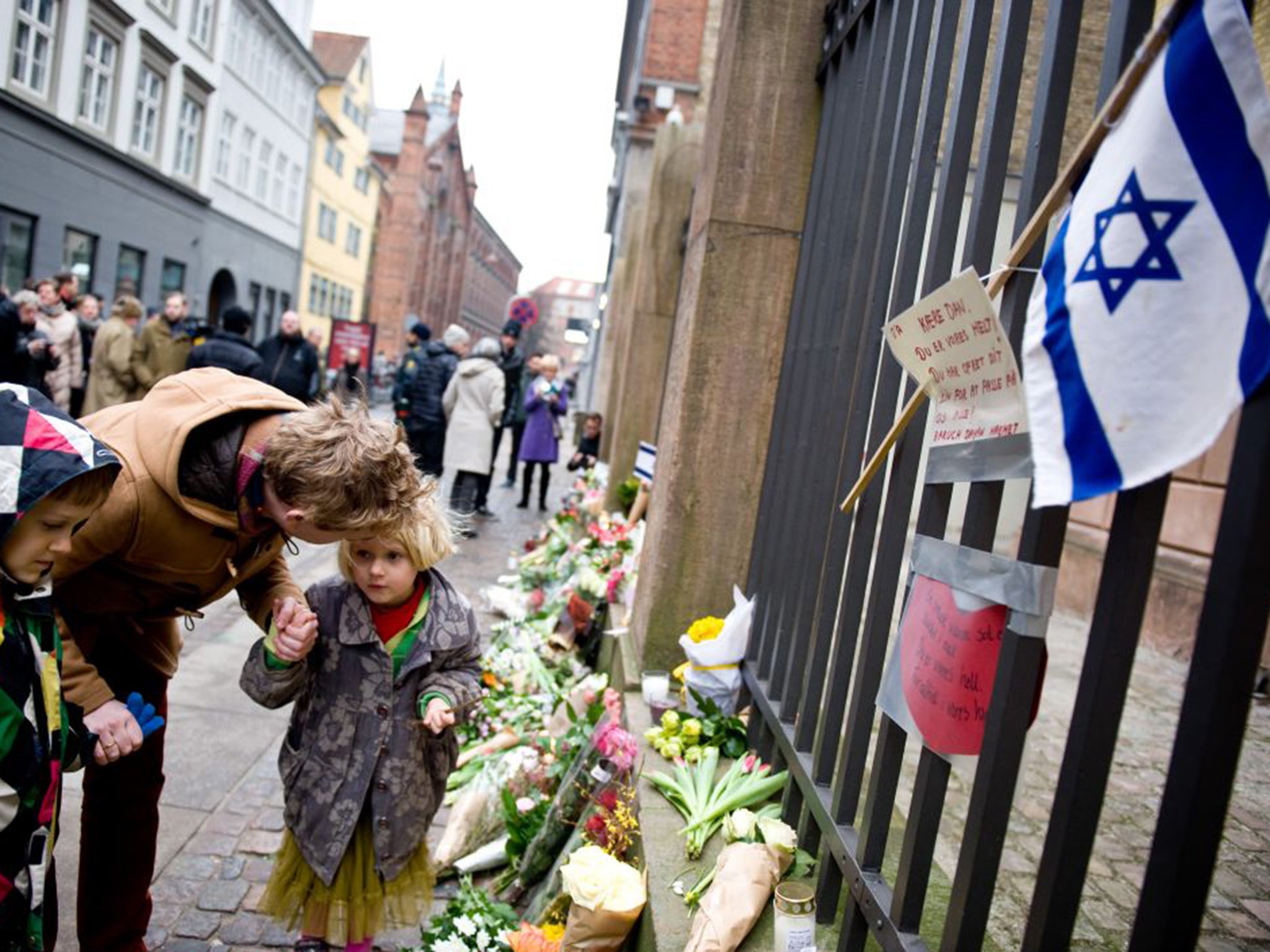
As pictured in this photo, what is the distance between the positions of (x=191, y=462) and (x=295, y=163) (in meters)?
36.5

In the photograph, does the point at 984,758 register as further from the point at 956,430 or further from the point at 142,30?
the point at 142,30

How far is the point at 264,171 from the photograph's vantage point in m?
32.2

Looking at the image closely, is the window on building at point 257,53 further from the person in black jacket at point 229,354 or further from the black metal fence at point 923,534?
the black metal fence at point 923,534

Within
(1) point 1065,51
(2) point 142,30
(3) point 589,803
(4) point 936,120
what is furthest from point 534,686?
(2) point 142,30

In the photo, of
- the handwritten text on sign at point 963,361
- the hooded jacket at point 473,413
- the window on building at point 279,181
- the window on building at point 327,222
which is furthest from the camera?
the window on building at point 327,222

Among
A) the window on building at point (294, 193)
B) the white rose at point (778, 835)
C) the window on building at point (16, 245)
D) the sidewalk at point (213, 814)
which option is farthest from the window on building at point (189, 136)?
the white rose at point (778, 835)

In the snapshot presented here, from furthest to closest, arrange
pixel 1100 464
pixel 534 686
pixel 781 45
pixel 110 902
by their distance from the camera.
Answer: pixel 534 686 < pixel 781 45 < pixel 110 902 < pixel 1100 464

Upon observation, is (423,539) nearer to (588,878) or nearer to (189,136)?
(588,878)

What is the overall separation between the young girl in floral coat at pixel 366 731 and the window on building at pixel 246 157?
2972cm

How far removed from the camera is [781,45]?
366 cm

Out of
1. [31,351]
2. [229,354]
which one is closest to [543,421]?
[229,354]

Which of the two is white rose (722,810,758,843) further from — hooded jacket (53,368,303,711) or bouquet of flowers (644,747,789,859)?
hooded jacket (53,368,303,711)

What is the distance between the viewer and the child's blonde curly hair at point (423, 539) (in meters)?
2.79

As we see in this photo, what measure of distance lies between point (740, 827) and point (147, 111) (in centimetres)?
2530
